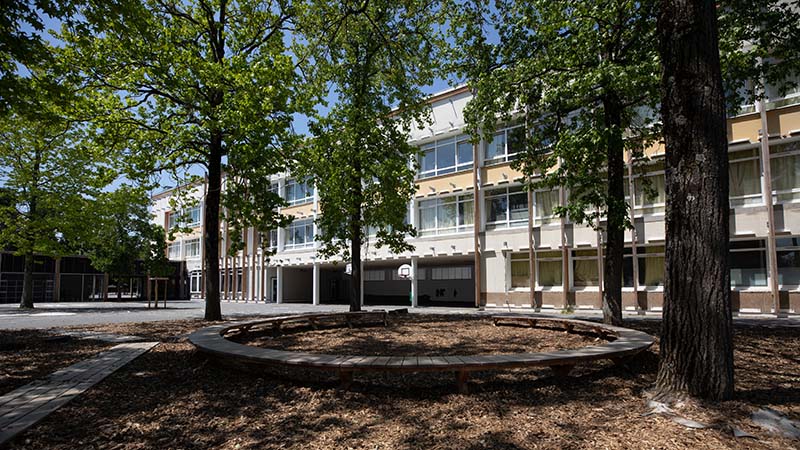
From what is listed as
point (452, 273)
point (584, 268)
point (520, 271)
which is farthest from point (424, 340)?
point (452, 273)

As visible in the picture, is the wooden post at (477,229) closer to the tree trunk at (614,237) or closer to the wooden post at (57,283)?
the tree trunk at (614,237)

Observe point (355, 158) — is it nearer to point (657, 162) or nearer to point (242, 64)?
point (242, 64)

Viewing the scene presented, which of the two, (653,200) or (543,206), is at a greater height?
(543,206)

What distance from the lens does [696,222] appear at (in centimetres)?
490

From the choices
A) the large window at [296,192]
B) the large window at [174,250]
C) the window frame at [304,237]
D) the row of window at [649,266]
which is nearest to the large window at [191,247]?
the large window at [174,250]

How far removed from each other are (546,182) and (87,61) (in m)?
11.9

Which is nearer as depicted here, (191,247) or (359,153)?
(359,153)

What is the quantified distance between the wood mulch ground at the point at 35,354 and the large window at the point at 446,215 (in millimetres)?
19159

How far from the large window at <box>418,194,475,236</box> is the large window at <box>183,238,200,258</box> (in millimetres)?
32391

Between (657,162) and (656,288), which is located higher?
(657,162)

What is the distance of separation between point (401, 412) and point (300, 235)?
32.5 metres

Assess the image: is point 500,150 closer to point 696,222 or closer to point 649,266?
point 649,266

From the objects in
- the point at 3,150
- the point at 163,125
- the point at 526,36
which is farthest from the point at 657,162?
the point at 3,150

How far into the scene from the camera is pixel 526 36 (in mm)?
12727
